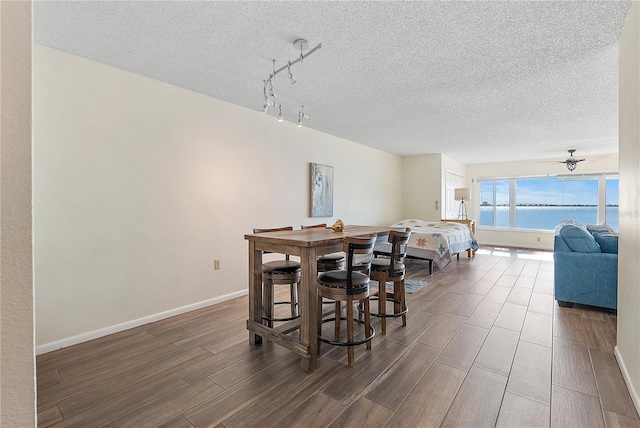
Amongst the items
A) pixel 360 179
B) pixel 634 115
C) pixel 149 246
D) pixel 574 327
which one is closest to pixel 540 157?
pixel 360 179

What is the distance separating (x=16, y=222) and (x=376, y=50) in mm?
2403

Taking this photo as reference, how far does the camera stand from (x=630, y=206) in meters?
1.78

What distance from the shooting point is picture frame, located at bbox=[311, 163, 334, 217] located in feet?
15.4

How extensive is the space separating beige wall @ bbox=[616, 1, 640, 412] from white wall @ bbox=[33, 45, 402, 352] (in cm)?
302

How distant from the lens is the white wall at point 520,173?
6.82 metres

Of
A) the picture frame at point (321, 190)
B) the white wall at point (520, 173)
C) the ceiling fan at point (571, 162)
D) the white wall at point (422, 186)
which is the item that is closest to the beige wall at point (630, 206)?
the picture frame at point (321, 190)

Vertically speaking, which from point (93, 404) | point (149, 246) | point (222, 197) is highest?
point (222, 197)

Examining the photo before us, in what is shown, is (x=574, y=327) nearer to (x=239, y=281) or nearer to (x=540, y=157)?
(x=239, y=281)

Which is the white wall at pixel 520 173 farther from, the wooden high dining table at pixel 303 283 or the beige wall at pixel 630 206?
the wooden high dining table at pixel 303 283

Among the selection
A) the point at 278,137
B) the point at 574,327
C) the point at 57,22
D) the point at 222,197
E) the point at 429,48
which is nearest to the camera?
the point at 57,22

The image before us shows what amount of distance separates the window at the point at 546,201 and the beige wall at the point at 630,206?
6565mm

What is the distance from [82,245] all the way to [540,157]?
29.4ft

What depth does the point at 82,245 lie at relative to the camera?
97.1 inches

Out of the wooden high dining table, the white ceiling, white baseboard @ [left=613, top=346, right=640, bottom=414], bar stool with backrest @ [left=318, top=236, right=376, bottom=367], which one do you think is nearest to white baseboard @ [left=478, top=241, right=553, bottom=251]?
the white ceiling
